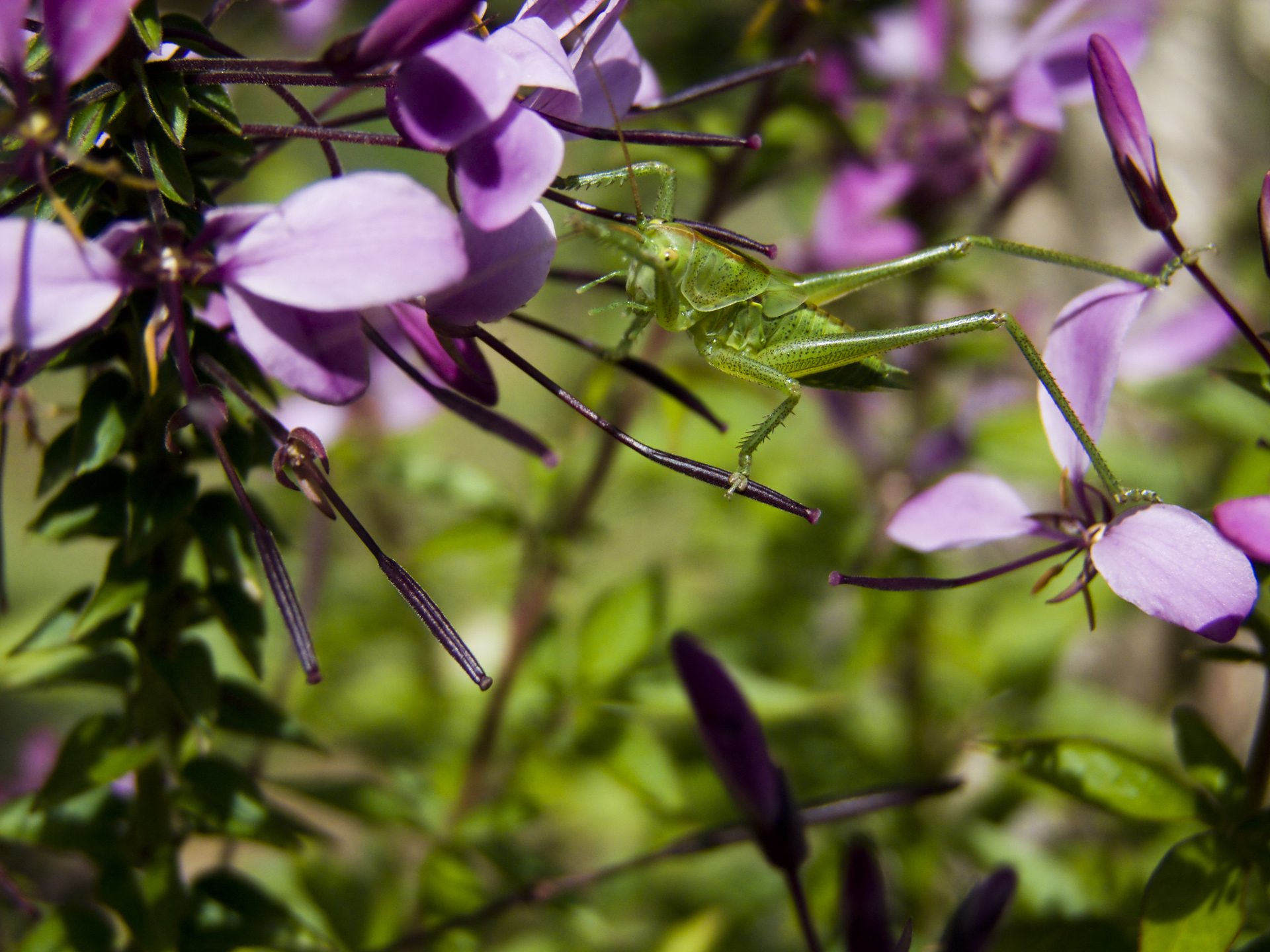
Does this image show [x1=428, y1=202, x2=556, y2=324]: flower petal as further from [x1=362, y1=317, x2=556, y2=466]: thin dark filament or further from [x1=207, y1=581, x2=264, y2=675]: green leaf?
[x1=207, y1=581, x2=264, y2=675]: green leaf

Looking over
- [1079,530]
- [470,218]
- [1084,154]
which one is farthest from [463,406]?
[1084,154]

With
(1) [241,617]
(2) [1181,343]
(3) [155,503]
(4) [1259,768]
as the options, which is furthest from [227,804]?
(2) [1181,343]

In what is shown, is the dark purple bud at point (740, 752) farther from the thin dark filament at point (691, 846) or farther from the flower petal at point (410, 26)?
the flower petal at point (410, 26)

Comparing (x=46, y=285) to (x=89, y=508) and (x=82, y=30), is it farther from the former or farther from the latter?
(x=89, y=508)

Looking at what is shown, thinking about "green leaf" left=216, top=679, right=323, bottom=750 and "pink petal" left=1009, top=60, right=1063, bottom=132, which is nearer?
"green leaf" left=216, top=679, right=323, bottom=750

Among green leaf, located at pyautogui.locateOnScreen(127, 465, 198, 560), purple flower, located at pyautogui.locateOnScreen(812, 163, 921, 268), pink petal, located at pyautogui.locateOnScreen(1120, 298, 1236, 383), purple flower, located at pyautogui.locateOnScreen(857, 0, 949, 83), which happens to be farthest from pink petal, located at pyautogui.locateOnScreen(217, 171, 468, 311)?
pink petal, located at pyautogui.locateOnScreen(1120, 298, 1236, 383)

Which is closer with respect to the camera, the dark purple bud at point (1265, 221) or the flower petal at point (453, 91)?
the flower petal at point (453, 91)

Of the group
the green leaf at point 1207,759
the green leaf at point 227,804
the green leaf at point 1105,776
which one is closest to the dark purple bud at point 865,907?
the green leaf at point 1105,776
